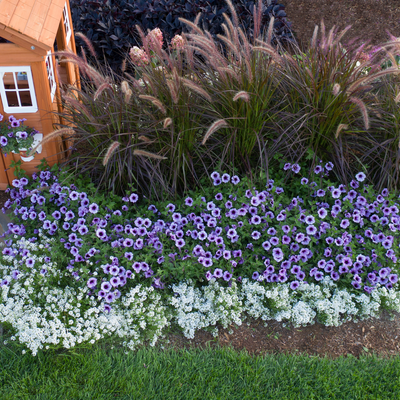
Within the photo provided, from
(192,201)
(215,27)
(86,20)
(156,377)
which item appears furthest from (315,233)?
(86,20)

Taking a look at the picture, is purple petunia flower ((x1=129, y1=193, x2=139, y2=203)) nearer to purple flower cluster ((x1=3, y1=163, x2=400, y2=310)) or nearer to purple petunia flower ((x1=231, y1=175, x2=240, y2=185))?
purple flower cluster ((x1=3, y1=163, x2=400, y2=310))

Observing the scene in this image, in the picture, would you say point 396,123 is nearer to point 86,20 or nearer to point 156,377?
point 156,377

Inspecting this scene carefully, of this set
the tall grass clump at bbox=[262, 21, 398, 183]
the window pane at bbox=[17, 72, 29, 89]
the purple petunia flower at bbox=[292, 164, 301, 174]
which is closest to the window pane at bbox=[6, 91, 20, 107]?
the window pane at bbox=[17, 72, 29, 89]

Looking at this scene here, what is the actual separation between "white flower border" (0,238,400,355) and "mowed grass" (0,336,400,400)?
0.12 metres

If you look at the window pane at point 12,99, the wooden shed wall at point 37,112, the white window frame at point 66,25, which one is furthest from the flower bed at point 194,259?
the white window frame at point 66,25

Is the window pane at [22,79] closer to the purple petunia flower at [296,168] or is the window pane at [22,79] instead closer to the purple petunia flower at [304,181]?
the purple petunia flower at [296,168]

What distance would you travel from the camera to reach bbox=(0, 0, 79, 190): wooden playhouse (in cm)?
313

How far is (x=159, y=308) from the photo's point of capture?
2891mm

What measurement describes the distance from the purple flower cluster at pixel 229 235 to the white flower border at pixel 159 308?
0.30 ft

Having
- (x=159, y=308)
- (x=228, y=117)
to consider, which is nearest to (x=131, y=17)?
(x=228, y=117)

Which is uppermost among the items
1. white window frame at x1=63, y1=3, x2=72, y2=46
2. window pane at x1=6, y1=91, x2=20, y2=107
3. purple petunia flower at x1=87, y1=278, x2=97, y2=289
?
white window frame at x1=63, y1=3, x2=72, y2=46

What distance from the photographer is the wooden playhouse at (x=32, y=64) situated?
3127mm

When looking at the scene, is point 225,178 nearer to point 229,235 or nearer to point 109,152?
point 229,235

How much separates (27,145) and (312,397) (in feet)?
9.21
